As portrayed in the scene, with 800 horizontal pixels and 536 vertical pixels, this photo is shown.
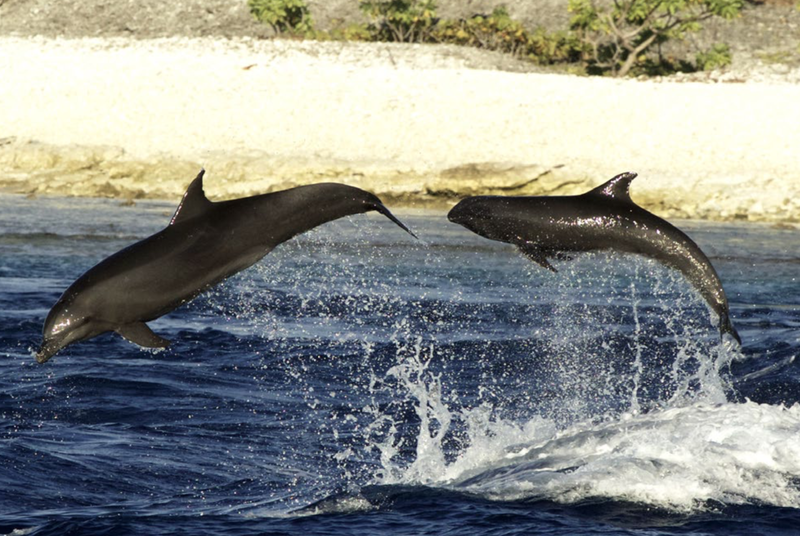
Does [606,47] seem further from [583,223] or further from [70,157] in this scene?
[583,223]

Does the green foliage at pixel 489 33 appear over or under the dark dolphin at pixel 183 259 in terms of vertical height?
over

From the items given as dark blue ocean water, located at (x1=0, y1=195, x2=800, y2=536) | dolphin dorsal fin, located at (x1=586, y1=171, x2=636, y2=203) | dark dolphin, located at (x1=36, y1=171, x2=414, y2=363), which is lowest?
dark blue ocean water, located at (x1=0, y1=195, x2=800, y2=536)

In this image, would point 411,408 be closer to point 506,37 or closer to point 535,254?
point 535,254

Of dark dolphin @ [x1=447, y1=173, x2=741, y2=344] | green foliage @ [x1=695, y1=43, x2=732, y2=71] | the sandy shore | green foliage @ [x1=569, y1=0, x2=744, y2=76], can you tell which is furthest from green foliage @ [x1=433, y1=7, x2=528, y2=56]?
dark dolphin @ [x1=447, y1=173, x2=741, y2=344]

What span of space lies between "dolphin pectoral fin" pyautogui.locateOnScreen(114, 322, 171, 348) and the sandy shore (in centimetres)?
2294

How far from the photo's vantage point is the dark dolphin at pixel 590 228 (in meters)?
10.4

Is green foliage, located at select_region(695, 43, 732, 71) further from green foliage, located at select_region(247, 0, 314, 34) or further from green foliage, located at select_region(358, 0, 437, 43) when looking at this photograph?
green foliage, located at select_region(247, 0, 314, 34)

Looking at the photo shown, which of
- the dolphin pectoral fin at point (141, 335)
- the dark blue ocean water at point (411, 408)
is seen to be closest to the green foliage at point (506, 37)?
the dark blue ocean water at point (411, 408)

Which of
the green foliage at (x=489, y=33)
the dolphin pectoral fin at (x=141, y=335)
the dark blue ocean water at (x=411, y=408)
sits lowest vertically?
the dark blue ocean water at (x=411, y=408)

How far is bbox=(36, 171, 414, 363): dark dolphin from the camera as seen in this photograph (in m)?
8.95

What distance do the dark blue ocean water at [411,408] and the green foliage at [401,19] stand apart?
26.5 m

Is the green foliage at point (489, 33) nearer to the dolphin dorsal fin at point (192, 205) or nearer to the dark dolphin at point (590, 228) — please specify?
the dark dolphin at point (590, 228)

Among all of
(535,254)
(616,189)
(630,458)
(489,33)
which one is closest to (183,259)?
(535,254)

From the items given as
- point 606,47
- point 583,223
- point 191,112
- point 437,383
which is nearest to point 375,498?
point 583,223
